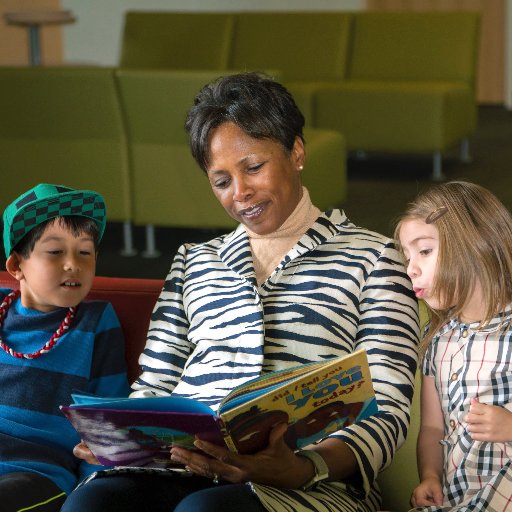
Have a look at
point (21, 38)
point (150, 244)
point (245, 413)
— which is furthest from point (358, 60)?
point (245, 413)

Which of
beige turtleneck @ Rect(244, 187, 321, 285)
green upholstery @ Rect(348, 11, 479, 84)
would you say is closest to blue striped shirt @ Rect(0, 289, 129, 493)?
beige turtleneck @ Rect(244, 187, 321, 285)

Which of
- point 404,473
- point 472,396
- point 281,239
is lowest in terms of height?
point 404,473

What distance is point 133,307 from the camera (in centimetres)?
246

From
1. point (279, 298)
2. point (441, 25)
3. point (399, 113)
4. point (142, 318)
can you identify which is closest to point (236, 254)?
point (279, 298)

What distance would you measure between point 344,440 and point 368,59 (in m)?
6.42

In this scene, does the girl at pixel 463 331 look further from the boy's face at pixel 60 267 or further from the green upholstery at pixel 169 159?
the green upholstery at pixel 169 159

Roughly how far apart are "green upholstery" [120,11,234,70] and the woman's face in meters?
6.10

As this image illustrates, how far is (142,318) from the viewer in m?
2.45

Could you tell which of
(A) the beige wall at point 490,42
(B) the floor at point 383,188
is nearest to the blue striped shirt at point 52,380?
(B) the floor at point 383,188

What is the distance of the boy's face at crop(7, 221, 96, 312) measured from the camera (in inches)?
90.3

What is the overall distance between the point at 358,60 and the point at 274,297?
244 inches

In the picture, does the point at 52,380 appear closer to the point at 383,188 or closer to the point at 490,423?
the point at 490,423

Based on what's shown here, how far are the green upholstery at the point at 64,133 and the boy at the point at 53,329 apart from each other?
10.7 ft

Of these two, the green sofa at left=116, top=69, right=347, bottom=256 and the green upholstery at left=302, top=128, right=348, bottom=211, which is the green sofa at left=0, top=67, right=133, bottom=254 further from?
the green upholstery at left=302, top=128, right=348, bottom=211
